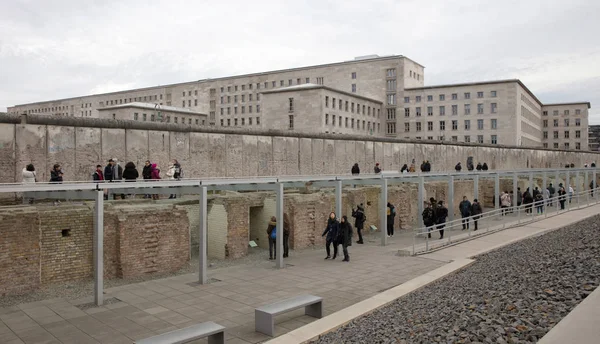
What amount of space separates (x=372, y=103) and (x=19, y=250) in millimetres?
69696

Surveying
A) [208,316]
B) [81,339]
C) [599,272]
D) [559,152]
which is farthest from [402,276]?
[559,152]

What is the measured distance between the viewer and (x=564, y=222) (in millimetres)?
18891

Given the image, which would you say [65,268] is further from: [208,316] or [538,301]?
[538,301]

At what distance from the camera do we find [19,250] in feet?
31.4

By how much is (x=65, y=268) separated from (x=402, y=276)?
24.8 ft

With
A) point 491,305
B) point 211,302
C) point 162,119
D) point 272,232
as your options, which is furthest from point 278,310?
point 162,119

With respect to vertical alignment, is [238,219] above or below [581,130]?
below

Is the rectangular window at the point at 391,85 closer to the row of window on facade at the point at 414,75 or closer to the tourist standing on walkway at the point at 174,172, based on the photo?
the row of window on facade at the point at 414,75

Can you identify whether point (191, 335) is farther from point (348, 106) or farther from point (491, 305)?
point (348, 106)

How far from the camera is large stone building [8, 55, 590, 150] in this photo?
64.6 metres

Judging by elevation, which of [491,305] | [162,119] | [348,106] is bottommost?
[491,305]

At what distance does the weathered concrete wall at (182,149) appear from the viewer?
14.4m

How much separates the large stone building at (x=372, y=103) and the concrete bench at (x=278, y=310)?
173 feet

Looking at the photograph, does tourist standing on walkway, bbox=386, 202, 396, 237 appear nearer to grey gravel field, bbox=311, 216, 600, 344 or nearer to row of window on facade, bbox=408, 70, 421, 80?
grey gravel field, bbox=311, 216, 600, 344
